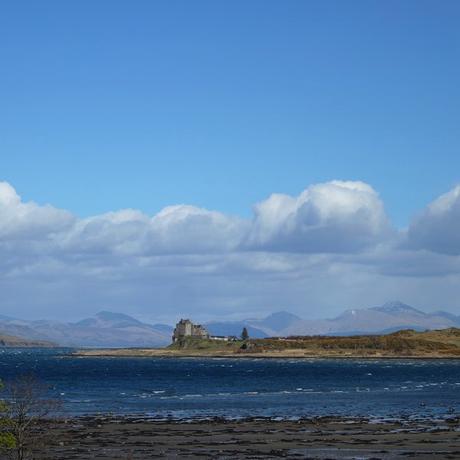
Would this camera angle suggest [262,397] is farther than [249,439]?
Yes

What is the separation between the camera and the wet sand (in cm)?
5219

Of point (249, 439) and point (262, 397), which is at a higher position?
point (249, 439)

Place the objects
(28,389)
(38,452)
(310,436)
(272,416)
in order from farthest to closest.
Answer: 1. (272,416)
2. (310,436)
3. (38,452)
4. (28,389)

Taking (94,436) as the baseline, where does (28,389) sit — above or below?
above

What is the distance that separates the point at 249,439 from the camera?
2351 inches

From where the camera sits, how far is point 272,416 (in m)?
79.2

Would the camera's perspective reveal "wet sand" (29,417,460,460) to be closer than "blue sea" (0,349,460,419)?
Yes

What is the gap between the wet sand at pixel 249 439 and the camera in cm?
5219

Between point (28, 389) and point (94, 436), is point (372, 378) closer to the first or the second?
point (94, 436)

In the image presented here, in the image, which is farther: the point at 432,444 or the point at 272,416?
the point at 272,416

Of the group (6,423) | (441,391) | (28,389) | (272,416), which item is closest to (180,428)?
(272,416)

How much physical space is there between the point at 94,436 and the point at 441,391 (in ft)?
224

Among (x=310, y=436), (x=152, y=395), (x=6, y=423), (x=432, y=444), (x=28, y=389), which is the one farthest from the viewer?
(x=152, y=395)

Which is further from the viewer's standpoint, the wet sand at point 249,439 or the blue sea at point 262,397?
the blue sea at point 262,397
